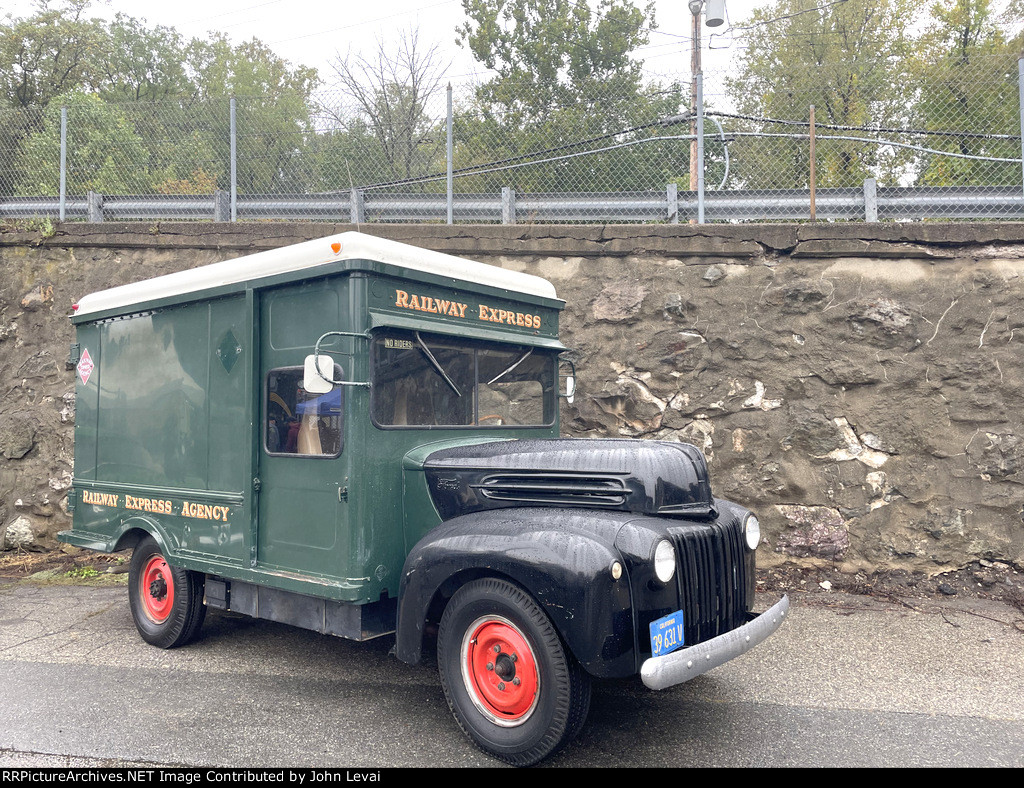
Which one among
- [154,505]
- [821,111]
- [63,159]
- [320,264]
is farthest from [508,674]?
[63,159]

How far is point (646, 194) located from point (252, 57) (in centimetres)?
3263

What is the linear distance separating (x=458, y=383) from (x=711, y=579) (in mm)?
1839

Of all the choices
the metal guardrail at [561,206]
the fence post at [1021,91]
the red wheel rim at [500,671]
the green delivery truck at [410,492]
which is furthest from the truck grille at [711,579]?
the fence post at [1021,91]

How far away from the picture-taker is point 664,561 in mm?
3387

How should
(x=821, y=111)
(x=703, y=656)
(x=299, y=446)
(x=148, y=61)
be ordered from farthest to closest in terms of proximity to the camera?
(x=148, y=61)
(x=821, y=111)
(x=299, y=446)
(x=703, y=656)

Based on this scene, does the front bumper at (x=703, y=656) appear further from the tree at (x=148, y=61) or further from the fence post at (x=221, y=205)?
the tree at (x=148, y=61)

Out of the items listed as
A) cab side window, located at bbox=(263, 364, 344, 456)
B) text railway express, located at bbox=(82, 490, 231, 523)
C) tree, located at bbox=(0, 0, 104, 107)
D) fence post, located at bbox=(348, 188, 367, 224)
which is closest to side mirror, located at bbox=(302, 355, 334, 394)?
cab side window, located at bbox=(263, 364, 344, 456)

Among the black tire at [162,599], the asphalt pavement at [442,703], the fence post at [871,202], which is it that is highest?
the fence post at [871,202]

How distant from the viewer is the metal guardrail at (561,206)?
7199 millimetres

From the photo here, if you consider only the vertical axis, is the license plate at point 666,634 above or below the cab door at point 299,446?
below

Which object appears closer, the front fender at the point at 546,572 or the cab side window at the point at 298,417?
the front fender at the point at 546,572

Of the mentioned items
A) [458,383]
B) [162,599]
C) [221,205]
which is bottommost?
[162,599]

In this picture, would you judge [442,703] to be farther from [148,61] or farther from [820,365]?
[148,61]

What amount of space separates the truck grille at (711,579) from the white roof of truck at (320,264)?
81.9 inches
